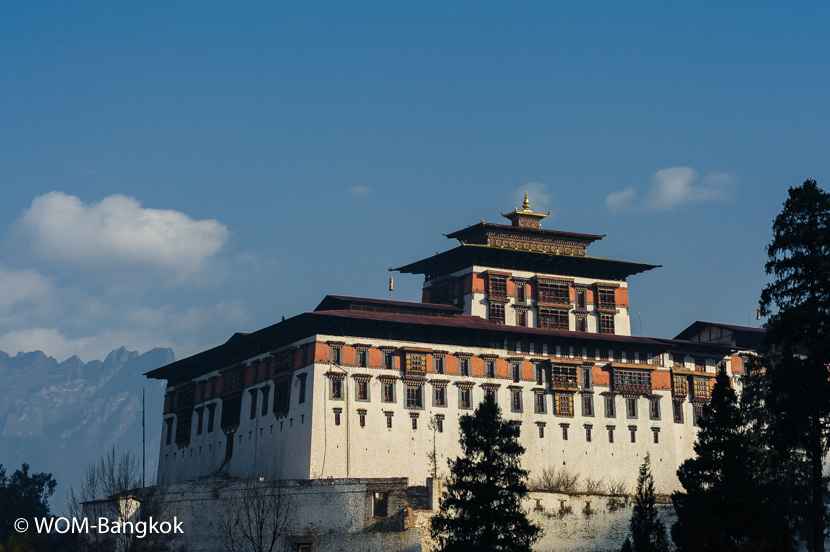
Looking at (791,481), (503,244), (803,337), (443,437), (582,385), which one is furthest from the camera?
(503,244)

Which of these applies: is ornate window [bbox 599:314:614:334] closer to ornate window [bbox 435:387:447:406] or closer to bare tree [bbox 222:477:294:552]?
ornate window [bbox 435:387:447:406]

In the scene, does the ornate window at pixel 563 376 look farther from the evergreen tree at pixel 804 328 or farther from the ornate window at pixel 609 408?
the evergreen tree at pixel 804 328

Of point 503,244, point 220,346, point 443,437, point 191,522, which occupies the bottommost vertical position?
point 191,522

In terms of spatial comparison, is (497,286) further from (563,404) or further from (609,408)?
(609,408)

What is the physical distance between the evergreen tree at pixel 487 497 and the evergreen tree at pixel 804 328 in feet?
43.3

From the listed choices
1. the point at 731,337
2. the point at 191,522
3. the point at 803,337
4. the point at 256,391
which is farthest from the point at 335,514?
the point at 731,337

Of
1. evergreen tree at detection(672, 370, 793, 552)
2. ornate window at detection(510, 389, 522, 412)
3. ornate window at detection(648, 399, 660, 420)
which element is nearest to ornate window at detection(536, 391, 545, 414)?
ornate window at detection(510, 389, 522, 412)

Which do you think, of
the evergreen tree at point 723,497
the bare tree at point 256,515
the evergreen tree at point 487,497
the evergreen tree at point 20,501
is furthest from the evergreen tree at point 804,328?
the evergreen tree at point 20,501

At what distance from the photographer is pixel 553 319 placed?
93812 mm

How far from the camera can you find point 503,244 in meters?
95.8

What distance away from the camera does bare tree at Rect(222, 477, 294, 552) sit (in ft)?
232

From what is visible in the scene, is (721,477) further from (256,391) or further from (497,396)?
(256,391)

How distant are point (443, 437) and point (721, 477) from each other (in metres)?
28.9

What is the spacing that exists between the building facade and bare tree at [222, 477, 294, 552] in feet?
18.1
